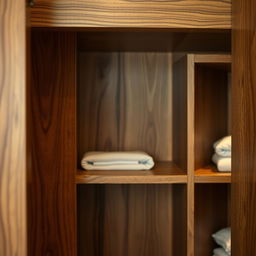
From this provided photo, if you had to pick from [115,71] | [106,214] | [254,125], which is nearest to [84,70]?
[115,71]

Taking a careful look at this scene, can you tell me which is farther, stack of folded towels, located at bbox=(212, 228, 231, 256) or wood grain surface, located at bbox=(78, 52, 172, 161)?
wood grain surface, located at bbox=(78, 52, 172, 161)

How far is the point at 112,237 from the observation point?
1.87 m

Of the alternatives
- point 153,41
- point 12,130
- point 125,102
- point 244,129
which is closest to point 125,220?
point 125,102

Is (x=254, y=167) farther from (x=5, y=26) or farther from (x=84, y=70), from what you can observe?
(x=84, y=70)

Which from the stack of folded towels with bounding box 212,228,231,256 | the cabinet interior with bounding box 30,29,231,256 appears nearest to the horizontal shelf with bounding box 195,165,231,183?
the cabinet interior with bounding box 30,29,231,256

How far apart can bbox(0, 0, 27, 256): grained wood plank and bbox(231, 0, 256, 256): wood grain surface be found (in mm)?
488

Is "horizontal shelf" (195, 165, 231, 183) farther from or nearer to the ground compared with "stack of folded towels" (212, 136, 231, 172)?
nearer to the ground

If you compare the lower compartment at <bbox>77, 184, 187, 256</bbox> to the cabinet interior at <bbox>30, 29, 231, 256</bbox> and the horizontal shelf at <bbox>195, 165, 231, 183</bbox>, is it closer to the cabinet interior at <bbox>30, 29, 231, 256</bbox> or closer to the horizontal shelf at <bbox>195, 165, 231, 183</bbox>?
the cabinet interior at <bbox>30, 29, 231, 256</bbox>

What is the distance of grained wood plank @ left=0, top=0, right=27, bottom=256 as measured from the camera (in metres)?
0.74

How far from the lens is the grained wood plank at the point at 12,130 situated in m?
0.74

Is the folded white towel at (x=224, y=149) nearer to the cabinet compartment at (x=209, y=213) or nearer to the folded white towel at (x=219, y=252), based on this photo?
the cabinet compartment at (x=209, y=213)

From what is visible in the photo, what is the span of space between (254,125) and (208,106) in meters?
0.98

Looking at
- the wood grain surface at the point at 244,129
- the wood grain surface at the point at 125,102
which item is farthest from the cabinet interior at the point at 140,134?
the wood grain surface at the point at 244,129

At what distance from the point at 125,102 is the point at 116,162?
370mm
